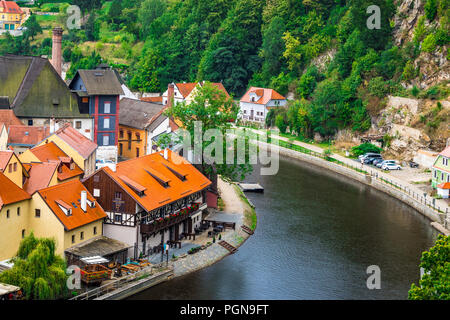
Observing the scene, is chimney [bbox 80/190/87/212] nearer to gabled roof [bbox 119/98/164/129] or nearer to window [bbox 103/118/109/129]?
window [bbox 103/118/109/129]

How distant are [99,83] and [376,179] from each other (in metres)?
29.0

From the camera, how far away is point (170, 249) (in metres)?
49.5

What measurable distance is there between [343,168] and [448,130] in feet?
39.5

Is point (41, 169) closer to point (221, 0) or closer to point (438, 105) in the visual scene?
point (438, 105)

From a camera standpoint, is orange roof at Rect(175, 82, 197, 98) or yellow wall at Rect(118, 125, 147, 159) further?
orange roof at Rect(175, 82, 197, 98)

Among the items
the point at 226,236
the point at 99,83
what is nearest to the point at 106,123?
the point at 99,83

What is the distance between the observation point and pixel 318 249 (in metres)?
52.0

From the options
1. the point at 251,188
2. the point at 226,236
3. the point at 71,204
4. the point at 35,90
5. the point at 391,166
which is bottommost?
the point at 226,236

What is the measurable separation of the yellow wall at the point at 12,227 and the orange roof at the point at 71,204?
4.87ft

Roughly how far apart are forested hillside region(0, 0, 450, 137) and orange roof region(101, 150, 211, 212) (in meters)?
39.2

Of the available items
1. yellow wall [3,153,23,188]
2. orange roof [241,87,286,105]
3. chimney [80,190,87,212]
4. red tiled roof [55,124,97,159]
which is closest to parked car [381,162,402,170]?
orange roof [241,87,286,105]

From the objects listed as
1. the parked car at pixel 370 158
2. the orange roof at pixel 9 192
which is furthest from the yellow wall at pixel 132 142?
the orange roof at pixel 9 192

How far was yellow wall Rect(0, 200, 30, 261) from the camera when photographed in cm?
4216

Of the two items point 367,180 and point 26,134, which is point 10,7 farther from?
point 367,180
